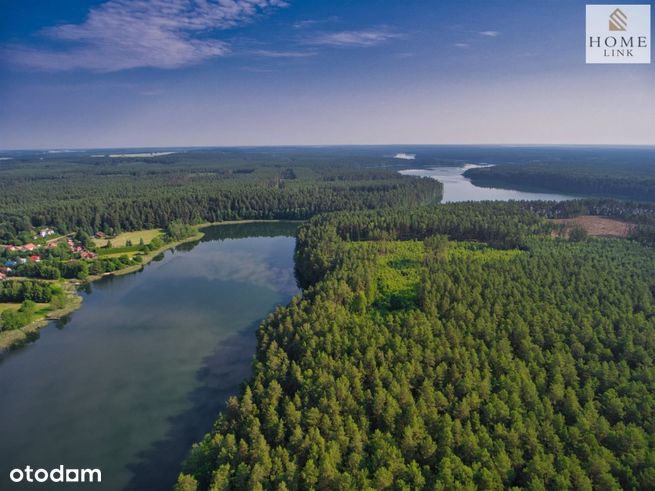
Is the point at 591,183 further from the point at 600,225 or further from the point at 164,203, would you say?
the point at 164,203

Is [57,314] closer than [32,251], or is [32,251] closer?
[57,314]

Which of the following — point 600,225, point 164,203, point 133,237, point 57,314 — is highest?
point 164,203

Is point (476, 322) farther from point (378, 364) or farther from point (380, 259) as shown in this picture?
point (380, 259)

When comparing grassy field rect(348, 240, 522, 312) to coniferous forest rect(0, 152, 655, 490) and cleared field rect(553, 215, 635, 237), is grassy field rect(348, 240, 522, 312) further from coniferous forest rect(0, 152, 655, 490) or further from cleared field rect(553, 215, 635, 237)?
cleared field rect(553, 215, 635, 237)

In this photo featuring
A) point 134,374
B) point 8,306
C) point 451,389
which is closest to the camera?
point 451,389

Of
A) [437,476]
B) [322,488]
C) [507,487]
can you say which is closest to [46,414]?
[322,488]

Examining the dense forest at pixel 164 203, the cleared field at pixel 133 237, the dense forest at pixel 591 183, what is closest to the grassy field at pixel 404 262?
the cleared field at pixel 133 237

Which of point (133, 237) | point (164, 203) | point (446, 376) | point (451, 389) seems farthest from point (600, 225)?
point (164, 203)
